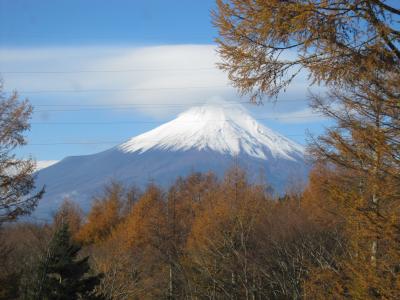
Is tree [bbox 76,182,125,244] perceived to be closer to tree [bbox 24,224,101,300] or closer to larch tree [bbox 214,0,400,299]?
tree [bbox 24,224,101,300]

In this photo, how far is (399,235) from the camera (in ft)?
16.4

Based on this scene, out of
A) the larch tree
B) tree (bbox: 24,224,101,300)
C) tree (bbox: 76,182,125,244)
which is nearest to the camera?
the larch tree

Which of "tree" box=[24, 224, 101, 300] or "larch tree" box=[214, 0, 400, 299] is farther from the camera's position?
"tree" box=[24, 224, 101, 300]

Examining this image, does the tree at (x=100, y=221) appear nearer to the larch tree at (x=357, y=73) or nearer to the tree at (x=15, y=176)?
the tree at (x=15, y=176)

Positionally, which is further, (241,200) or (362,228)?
(241,200)

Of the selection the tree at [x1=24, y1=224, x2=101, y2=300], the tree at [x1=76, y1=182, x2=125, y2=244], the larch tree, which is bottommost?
the tree at [x1=76, y1=182, x2=125, y2=244]

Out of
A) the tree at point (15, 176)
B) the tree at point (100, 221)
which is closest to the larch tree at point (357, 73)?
the tree at point (15, 176)

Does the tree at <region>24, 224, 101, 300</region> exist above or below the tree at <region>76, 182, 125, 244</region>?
above

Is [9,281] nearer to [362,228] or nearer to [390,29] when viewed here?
[362,228]

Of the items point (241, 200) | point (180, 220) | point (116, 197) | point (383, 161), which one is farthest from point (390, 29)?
point (116, 197)

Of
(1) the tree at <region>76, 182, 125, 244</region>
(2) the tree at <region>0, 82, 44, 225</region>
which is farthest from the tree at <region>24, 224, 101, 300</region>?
(1) the tree at <region>76, 182, 125, 244</region>

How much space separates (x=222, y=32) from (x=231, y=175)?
37.3 metres

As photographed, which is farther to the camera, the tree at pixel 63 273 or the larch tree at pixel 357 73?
the tree at pixel 63 273

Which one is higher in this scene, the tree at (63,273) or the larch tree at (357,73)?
the larch tree at (357,73)
